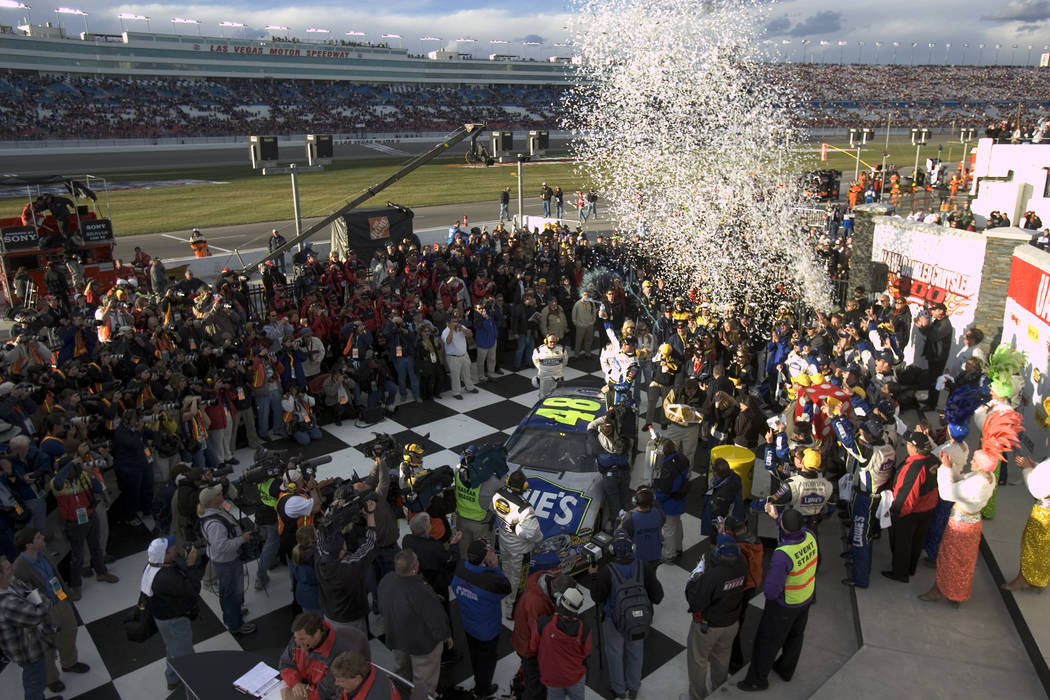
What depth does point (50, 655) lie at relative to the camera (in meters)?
5.52

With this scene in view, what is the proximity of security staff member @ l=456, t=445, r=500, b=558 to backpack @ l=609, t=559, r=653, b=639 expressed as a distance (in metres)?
1.71

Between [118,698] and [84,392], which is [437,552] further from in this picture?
[84,392]

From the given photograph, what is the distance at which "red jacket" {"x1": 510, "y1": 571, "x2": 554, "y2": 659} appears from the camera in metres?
4.69

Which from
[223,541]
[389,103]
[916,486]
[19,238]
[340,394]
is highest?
[389,103]

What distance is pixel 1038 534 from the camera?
5559 millimetres

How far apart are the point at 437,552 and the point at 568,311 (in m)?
8.94

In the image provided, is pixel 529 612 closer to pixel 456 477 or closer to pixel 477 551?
pixel 477 551

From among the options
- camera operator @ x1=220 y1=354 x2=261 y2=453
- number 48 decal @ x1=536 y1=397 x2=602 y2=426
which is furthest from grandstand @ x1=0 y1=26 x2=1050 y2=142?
camera operator @ x1=220 y1=354 x2=261 y2=453

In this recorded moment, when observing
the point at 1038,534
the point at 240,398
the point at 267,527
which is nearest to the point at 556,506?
the point at 267,527

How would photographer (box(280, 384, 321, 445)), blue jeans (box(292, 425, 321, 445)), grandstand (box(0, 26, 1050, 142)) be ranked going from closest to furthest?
photographer (box(280, 384, 321, 445)) < blue jeans (box(292, 425, 321, 445)) < grandstand (box(0, 26, 1050, 142))

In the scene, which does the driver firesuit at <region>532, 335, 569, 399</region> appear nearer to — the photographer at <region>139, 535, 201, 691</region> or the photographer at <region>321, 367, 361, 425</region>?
the photographer at <region>321, 367, 361, 425</region>

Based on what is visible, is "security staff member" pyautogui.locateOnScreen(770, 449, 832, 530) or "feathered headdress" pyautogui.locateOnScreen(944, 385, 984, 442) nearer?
"security staff member" pyautogui.locateOnScreen(770, 449, 832, 530)

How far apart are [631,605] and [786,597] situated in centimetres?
113

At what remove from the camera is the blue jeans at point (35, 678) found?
5047 mm
